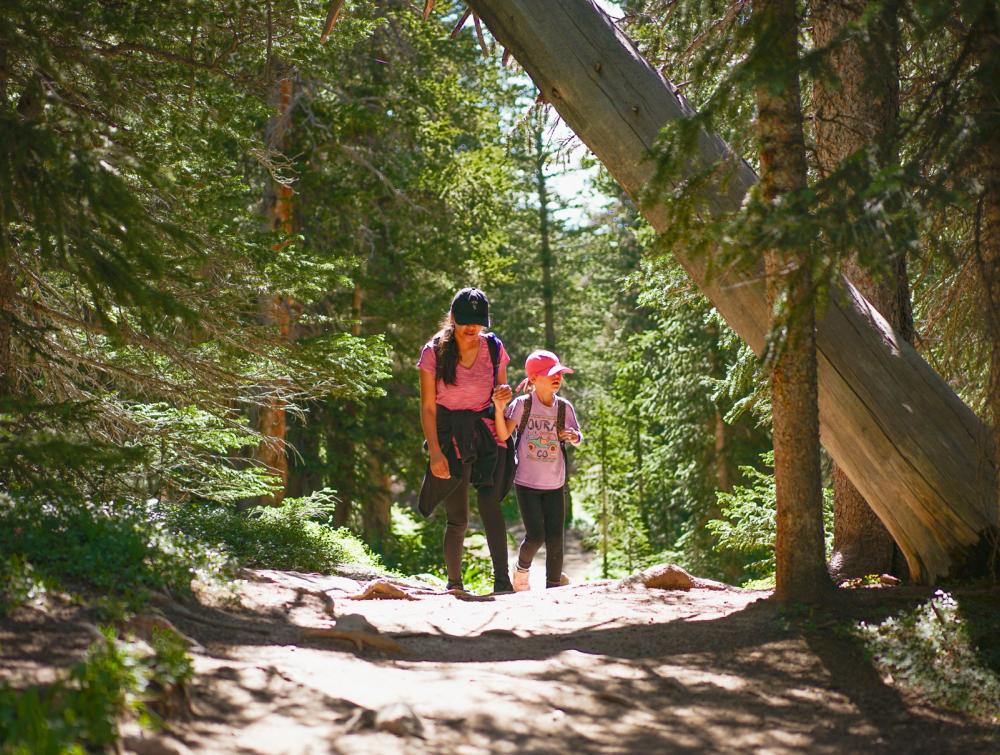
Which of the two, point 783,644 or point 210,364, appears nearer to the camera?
point 783,644

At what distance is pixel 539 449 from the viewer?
7996mm

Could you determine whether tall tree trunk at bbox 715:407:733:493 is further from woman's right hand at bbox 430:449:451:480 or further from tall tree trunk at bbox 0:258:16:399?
tall tree trunk at bbox 0:258:16:399

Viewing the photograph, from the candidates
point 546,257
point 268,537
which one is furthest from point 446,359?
point 546,257

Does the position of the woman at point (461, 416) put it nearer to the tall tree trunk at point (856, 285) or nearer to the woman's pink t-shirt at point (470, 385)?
the woman's pink t-shirt at point (470, 385)

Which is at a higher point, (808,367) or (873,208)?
(873,208)

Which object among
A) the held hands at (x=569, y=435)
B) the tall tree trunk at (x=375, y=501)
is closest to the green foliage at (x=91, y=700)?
the held hands at (x=569, y=435)

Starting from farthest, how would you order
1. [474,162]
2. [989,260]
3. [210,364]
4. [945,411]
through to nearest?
[474,162], [210,364], [945,411], [989,260]

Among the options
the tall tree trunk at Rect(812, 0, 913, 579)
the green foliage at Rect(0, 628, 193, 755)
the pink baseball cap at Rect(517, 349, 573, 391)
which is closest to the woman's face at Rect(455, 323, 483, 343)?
the pink baseball cap at Rect(517, 349, 573, 391)

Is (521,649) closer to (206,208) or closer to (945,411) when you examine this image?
(945,411)

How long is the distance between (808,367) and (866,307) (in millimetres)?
1115

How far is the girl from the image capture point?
800 centimetres

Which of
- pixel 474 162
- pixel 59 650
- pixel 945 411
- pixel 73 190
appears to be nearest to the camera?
pixel 59 650

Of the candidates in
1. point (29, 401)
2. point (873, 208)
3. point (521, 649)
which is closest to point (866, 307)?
point (873, 208)

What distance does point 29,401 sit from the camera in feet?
17.7
